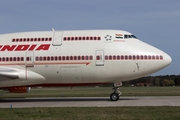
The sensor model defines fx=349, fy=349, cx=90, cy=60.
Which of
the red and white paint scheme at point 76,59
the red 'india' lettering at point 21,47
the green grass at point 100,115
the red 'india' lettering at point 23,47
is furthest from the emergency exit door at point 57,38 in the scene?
the green grass at point 100,115

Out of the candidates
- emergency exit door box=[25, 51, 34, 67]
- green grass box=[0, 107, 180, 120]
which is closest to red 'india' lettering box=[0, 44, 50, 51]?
emergency exit door box=[25, 51, 34, 67]

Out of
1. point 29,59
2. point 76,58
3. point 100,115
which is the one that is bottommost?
point 100,115

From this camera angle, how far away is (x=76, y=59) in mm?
29438

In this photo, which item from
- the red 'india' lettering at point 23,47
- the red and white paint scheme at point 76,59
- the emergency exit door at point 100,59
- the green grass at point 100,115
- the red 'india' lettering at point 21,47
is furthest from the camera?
A: the red 'india' lettering at point 21,47

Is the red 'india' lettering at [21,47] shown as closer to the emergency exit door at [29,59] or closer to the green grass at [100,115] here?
the emergency exit door at [29,59]

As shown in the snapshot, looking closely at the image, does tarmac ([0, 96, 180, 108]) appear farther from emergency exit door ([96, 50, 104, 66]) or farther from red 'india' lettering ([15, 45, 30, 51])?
red 'india' lettering ([15, 45, 30, 51])

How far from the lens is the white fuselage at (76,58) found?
28.9 m

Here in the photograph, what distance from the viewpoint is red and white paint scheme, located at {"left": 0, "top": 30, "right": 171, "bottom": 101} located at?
28938 millimetres

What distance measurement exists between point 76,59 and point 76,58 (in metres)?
0.08

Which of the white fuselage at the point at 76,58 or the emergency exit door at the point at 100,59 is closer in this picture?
the white fuselage at the point at 76,58

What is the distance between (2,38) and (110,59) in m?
10.3

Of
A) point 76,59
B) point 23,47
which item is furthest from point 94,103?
point 23,47

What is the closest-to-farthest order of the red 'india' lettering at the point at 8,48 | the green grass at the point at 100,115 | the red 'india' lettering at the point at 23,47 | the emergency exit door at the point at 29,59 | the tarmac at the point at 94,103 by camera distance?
1. the green grass at the point at 100,115
2. the tarmac at the point at 94,103
3. the emergency exit door at the point at 29,59
4. the red 'india' lettering at the point at 23,47
5. the red 'india' lettering at the point at 8,48

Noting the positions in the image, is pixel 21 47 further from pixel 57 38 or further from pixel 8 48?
pixel 57 38
